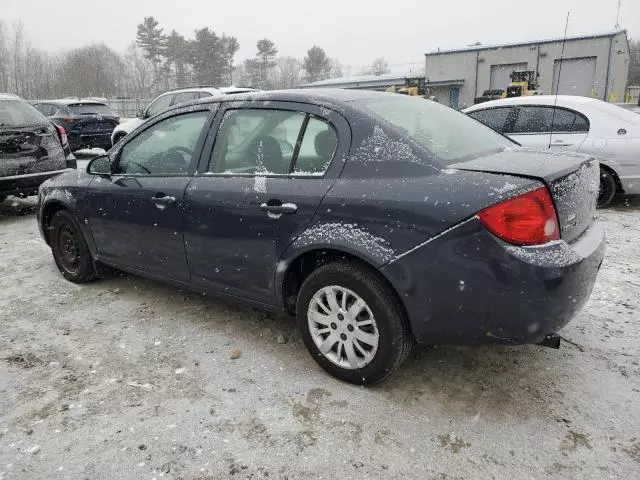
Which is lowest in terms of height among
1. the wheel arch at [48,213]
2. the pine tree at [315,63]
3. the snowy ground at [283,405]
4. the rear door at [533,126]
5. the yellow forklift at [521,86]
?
the snowy ground at [283,405]

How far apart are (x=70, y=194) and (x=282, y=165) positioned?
227cm

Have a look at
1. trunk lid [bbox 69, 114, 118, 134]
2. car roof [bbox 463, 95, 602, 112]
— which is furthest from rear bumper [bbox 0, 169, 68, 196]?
trunk lid [bbox 69, 114, 118, 134]

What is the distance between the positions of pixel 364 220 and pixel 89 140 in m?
13.2

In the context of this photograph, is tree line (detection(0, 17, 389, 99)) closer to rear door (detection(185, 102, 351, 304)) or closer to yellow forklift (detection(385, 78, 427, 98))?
yellow forklift (detection(385, 78, 427, 98))

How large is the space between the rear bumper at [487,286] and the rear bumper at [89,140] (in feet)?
43.5

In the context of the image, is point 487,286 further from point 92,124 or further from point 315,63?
point 315,63

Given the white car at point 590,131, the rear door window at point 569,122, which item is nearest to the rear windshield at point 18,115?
the white car at point 590,131

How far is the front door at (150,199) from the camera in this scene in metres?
3.42

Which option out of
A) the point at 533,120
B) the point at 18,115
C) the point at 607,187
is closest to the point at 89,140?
the point at 18,115

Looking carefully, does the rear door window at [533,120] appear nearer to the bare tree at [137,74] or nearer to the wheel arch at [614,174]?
the wheel arch at [614,174]

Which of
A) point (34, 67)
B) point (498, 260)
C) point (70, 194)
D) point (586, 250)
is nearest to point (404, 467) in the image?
point (498, 260)

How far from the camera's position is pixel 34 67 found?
59.1m

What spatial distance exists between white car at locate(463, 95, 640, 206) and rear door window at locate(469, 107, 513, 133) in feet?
0.05

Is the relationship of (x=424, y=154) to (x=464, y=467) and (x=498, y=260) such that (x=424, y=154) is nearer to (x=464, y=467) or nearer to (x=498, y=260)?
(x=498, y=260)
